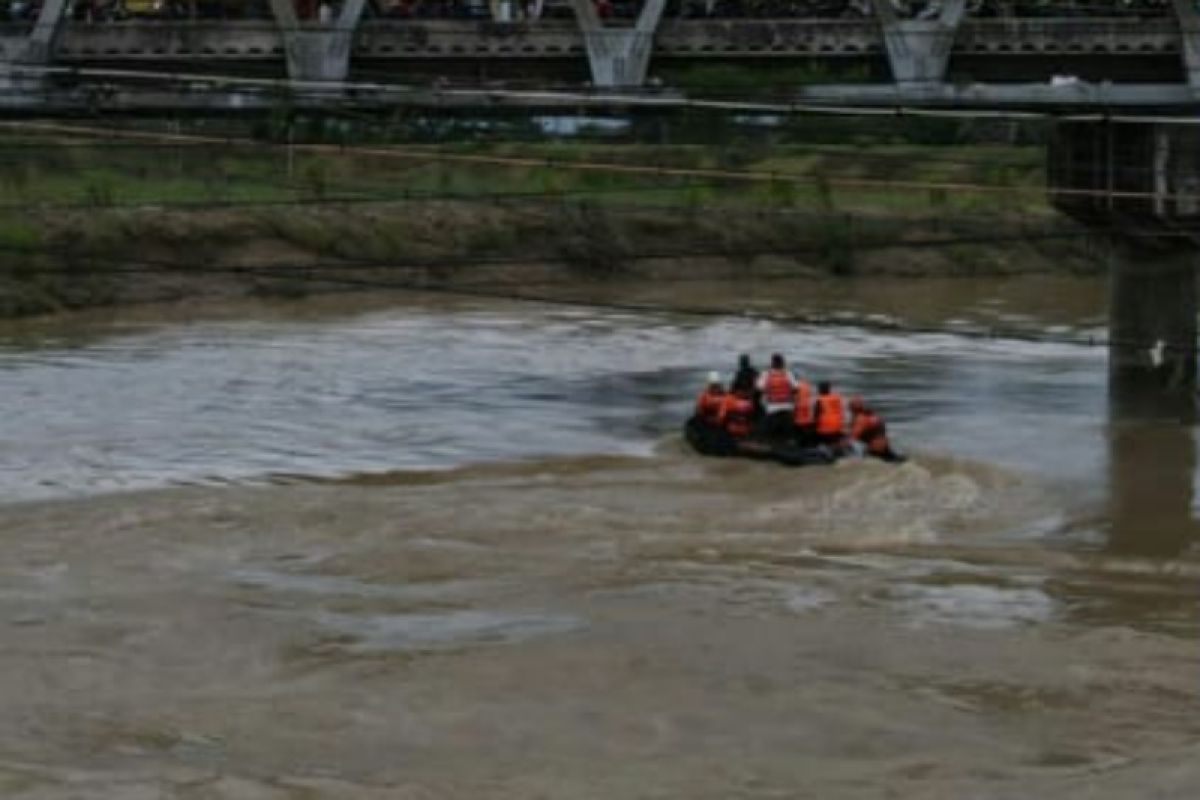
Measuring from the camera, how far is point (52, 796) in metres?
14.1

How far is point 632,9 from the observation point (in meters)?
34.6

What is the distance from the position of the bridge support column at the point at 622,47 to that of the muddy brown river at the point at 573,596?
15.7 feet

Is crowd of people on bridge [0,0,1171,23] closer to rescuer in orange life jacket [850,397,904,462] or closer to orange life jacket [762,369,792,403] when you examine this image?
orange life jacket [762,369,792,403]

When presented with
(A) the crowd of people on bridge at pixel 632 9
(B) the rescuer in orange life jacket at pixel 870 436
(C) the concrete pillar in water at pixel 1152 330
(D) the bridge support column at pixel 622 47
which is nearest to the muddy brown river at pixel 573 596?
(B) the rescuer in orange life jacket at pixel 870 436

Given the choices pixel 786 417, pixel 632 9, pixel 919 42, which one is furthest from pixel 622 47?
pixel 786 417

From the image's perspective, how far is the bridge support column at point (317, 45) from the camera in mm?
30844

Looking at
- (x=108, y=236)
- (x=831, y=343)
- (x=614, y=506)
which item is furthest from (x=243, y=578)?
(x=108, y=236)

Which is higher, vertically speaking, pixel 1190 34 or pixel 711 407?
pixel 1190 34

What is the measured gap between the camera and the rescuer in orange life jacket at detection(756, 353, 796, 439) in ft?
→ 88.0

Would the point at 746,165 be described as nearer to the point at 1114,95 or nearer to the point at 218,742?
the point at 1114,95

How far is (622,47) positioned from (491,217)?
27880 mm

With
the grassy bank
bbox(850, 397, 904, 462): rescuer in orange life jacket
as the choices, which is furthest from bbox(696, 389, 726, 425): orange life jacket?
the grassy bank

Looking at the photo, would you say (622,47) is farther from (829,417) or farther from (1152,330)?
(1152,330)

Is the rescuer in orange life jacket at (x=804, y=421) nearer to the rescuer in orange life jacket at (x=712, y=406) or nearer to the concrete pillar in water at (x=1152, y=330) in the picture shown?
the rescuer in orange life jacket at (x=712, y=406)
